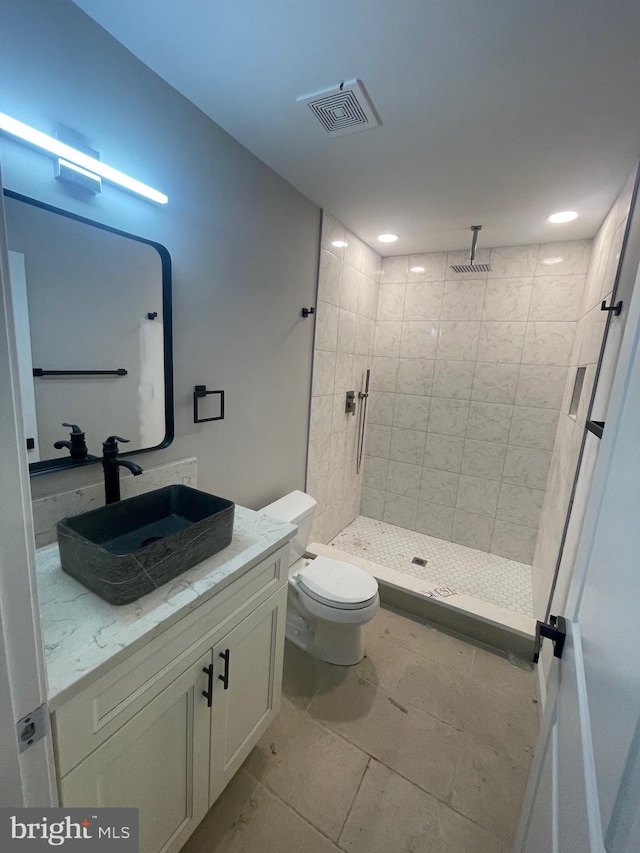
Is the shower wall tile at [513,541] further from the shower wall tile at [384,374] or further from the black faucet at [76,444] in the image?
the black faucet at [76,444]

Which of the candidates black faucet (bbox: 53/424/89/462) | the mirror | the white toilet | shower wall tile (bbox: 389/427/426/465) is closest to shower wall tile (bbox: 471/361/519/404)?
shower wall tile (bbox: 389/427/426/465)

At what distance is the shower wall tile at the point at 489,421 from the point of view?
268 centimetres

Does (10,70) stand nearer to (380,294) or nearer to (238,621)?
(238,621)

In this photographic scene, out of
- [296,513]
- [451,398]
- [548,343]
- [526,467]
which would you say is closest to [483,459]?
[526,467]

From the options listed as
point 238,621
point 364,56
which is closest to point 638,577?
point 238,621

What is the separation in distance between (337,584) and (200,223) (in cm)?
172

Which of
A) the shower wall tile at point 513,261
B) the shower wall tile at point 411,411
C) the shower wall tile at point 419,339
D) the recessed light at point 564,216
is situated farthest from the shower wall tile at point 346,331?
the recessed light at point 564,216

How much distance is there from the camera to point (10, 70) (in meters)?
0.86

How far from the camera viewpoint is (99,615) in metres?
0.82

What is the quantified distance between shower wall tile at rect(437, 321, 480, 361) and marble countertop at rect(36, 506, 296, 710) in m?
2.30

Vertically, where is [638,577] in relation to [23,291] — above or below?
below

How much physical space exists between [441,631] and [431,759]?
2.54ft

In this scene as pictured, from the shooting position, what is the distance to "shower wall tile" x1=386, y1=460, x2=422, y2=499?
10.0 ft

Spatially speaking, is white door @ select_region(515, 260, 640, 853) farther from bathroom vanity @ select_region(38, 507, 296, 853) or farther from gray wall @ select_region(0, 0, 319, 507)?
gray wall @ select_region(0, 0, 319, 507)
